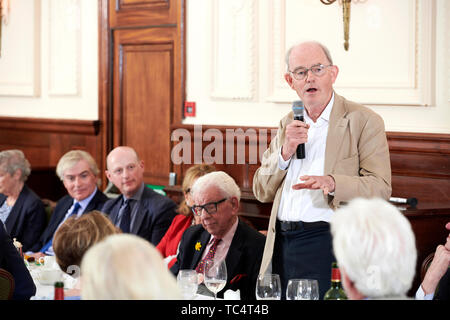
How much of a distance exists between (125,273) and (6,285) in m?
1.70

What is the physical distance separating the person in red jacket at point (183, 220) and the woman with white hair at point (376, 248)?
2.82 meters

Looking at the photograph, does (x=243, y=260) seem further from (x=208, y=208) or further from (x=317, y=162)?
(x=317, y=162)

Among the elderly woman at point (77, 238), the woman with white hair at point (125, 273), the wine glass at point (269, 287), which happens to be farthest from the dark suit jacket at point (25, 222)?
the woman with white hair at point (125, 273)

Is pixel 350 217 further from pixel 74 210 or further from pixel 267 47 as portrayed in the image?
pixel 267 47

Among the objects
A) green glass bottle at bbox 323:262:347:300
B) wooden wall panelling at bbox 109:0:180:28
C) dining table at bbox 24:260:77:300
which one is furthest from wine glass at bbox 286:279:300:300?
wooden wall panelling at bbox 109:0:180:28

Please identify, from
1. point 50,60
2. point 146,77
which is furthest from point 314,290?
point 50,60

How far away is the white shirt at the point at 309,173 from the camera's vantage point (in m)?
3.25

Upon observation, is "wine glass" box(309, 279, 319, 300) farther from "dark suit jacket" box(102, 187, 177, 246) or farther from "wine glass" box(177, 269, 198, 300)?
"dark suit jacket" box(102, 187, 177, 246)

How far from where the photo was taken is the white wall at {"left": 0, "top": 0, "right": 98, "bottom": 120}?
760cm

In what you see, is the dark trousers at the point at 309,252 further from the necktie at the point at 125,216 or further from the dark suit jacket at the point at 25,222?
the dark suit jacket at the point at 25,222

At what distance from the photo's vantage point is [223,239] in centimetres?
385

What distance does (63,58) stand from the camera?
7.79 m

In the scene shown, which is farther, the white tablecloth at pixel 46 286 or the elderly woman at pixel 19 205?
the elderly woman at pixel 19 205
